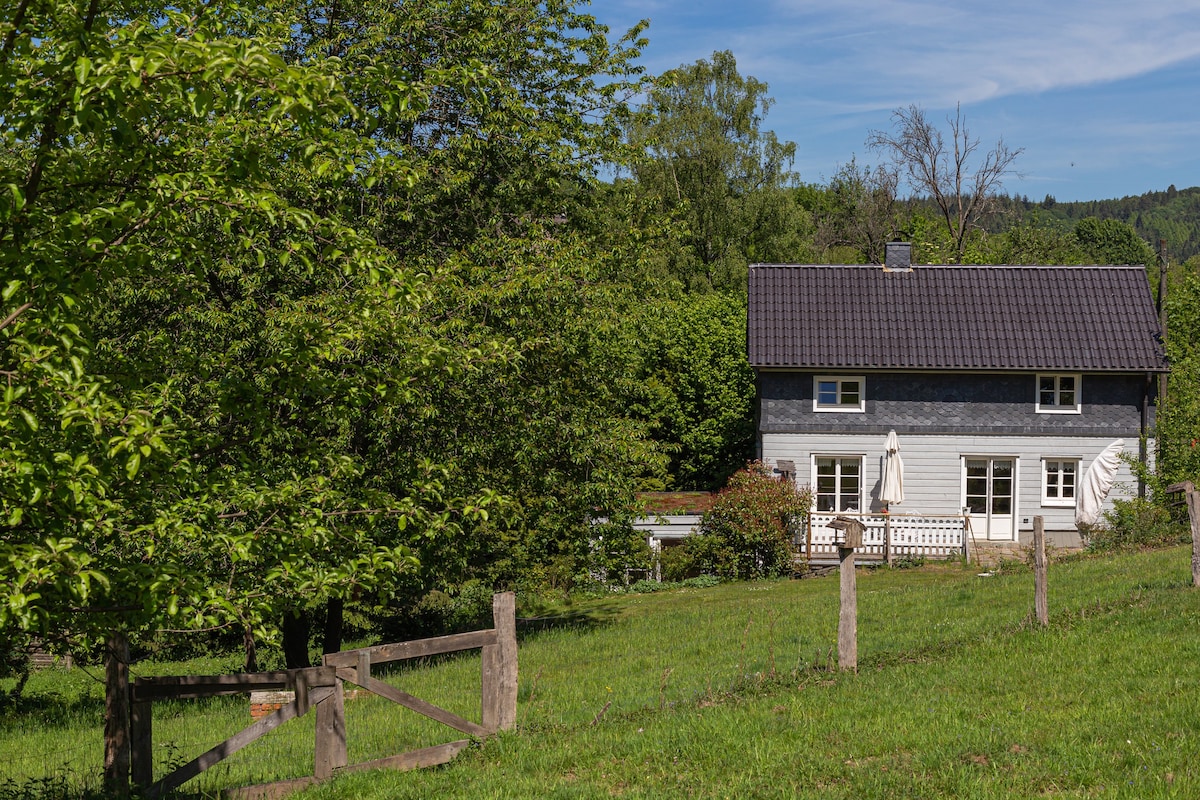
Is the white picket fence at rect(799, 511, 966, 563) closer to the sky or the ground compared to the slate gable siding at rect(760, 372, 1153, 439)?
closer to the ground

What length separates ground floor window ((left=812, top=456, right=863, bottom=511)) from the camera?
32.9m

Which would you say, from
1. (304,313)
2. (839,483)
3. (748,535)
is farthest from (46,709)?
(839,483)

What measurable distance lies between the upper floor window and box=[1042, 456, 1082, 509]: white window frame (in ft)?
4.59

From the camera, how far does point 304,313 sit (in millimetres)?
14734

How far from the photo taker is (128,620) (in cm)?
743

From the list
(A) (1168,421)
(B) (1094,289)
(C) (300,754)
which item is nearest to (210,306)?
(C) (300,754)

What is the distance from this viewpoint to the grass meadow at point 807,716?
28.1 ft

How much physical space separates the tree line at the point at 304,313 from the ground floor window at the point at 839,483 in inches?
308

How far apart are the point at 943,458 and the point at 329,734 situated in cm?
2639

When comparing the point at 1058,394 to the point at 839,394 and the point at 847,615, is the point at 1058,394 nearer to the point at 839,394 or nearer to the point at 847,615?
the point at 839,394

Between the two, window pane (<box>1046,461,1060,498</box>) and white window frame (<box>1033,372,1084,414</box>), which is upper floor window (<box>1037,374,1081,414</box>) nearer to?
white window frame (<box>1033,372,1084,414</box>)

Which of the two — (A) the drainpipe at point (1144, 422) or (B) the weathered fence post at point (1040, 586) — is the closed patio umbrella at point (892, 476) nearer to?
(A) the drainpipe at point (1144, 422)

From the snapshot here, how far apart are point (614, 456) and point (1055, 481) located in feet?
59.5

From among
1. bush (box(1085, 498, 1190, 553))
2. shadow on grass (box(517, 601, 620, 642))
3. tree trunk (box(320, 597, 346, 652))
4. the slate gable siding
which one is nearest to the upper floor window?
the slate gable siding
